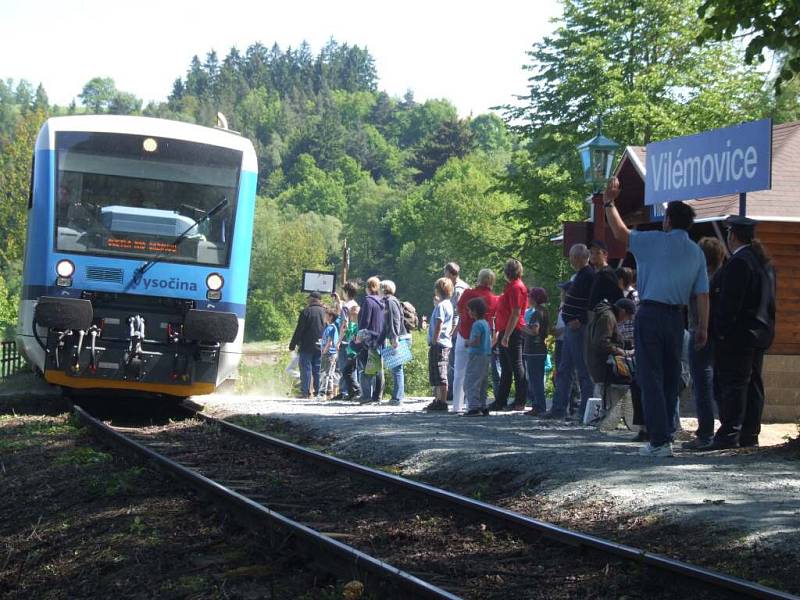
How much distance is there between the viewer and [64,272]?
12797 millimetres

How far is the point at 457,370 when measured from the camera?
14219 millimetres

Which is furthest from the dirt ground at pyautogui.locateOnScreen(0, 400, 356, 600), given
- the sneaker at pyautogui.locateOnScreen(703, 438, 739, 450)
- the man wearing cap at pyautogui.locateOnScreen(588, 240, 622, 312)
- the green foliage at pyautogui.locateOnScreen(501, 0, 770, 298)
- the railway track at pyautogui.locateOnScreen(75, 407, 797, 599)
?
the green foliage at pyautogui.locateOnScreen(501, 0, 770, 298)

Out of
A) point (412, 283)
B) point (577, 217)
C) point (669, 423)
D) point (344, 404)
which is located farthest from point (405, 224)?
point (669, 423)

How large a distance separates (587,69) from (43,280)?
27570 mm

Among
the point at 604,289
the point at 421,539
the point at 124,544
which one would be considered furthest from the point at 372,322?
the point at 124,544

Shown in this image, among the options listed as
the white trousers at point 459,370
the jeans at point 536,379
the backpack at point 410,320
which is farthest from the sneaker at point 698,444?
the backpack at point 410,320

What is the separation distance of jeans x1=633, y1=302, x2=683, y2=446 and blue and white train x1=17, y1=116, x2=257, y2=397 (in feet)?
18.1

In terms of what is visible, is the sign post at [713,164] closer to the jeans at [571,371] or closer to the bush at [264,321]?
the jeans at [571,371]

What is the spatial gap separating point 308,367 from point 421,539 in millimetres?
13083

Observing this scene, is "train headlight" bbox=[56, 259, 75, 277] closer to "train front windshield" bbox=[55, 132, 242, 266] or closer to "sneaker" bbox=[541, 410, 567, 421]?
"train front windshield" bbox=[55, 132, 242, 266]

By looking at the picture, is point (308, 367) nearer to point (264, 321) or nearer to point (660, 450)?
point (660, 450)

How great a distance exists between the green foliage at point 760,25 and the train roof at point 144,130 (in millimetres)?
5238

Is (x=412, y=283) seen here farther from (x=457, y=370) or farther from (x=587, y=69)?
Answer: (x=457, y=370)

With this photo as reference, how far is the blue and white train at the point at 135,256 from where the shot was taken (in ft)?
41.9
